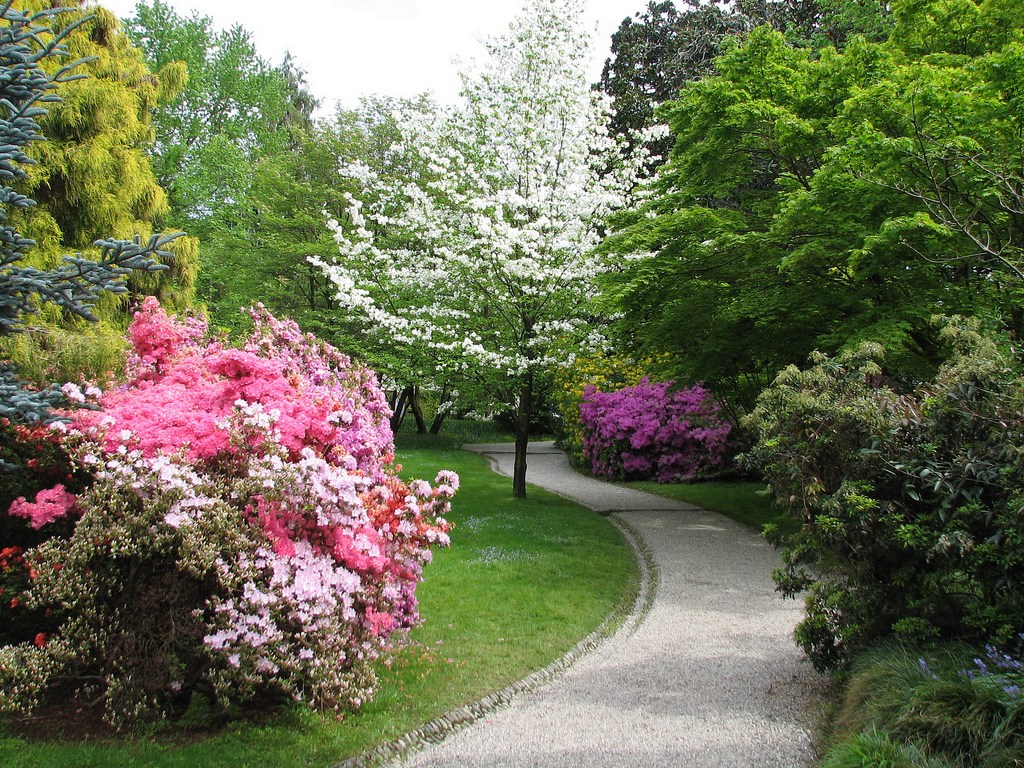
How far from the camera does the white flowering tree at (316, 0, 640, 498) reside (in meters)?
12.1

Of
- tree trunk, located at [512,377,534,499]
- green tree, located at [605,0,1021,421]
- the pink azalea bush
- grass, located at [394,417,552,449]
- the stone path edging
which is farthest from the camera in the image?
grass, located at [394,417,552,449]

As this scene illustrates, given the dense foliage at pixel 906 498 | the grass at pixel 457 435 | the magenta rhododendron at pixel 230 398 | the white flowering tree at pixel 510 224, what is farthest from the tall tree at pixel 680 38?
Result: the grass at pixel 457 435

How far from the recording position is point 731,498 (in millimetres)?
15391

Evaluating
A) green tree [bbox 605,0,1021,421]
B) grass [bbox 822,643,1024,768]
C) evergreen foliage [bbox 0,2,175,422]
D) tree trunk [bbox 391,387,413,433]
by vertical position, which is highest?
green tree [bbox 605,0,1021,421]

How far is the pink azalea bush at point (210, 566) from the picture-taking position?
4105 millimetres

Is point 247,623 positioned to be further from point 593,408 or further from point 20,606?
point 593,408

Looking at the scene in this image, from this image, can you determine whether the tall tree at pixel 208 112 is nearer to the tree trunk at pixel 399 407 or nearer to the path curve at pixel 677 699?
the tree trunk at pixel 399 407

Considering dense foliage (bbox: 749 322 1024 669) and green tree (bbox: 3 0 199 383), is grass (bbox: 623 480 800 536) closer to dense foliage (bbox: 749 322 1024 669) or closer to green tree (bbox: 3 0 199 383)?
dense foliage (bbox: 749 322 1024 669)

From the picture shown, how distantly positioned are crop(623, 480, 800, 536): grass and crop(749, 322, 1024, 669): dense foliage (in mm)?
7425

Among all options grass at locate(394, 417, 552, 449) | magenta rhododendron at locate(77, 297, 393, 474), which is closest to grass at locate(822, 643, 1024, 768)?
magenta rhododendron at locate(77, 297, 393, 474)

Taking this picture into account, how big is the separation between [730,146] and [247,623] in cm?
926

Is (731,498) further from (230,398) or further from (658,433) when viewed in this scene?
(230,398)

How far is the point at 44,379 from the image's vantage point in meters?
6.50

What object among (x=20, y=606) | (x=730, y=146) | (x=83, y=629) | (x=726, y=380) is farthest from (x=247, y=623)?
(x=726, y=380)
